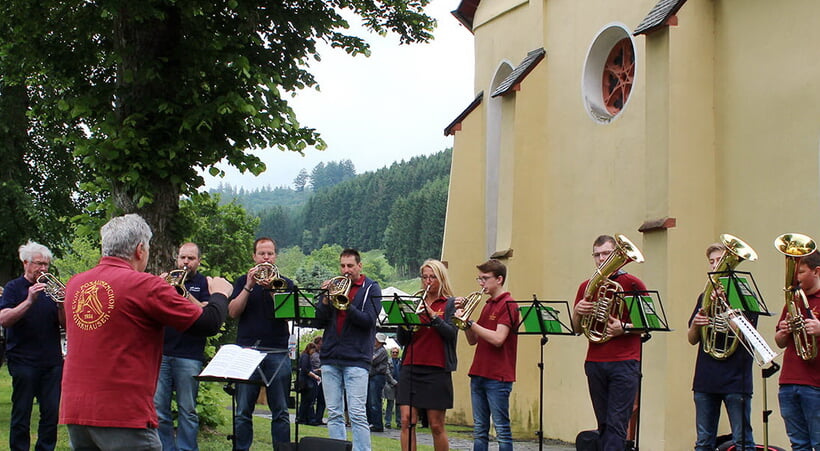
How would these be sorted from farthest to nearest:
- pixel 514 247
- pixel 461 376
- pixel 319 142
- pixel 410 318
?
1. pixel 461 376
2. pixel 514 247
3. pixel 319 142
4. pixel 410 318

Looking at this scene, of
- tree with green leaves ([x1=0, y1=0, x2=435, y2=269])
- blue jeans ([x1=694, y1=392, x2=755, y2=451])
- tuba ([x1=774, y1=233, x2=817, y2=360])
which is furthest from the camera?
tree with green leaves ([x1=0, y1=0, x2=435, y2=269])

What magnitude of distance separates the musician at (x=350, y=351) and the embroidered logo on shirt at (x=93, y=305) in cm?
363

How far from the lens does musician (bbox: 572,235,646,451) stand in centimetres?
792

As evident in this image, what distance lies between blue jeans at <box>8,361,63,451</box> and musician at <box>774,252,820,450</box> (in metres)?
6.88

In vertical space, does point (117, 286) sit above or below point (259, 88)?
below

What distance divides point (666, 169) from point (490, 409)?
19.0 ft

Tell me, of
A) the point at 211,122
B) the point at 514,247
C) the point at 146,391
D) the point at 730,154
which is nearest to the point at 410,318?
the point at 146,391

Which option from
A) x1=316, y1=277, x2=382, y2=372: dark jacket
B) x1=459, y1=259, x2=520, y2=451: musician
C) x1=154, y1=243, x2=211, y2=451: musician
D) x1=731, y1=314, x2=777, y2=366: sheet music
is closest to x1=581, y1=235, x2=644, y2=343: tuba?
x1=459, y1=259, x2=520, y2=451: musician

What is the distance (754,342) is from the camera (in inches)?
280

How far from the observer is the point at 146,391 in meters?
5.35

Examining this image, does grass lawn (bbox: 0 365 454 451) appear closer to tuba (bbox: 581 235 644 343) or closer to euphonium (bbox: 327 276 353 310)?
euphonium (bbox: 327 276 353 310)

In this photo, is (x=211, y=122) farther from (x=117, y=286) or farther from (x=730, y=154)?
(x=730, y=154)

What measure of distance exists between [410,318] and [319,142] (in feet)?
15.6

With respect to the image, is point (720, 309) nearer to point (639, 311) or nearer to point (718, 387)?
point (718, 387)
